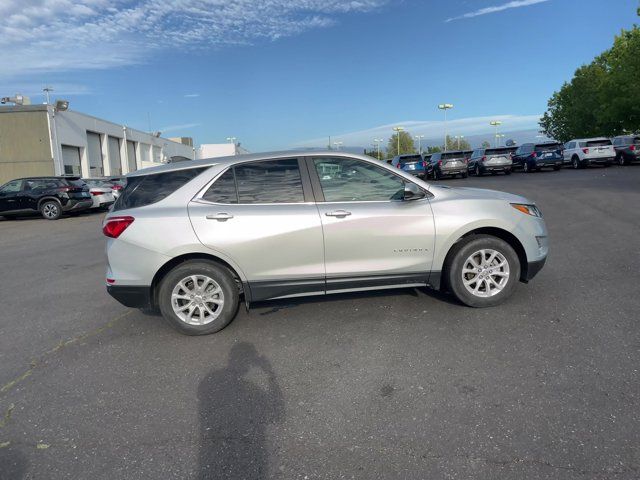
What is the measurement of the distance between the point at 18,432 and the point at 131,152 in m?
46.5

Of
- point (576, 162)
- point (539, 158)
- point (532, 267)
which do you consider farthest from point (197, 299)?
point (576, 162)

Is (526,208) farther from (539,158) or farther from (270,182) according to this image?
(539,158)

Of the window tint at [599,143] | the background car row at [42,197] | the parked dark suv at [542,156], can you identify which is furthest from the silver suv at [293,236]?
the window tint at [599,143]

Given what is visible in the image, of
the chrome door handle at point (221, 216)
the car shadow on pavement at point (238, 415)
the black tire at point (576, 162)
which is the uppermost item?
the black tire at point (576, 162)

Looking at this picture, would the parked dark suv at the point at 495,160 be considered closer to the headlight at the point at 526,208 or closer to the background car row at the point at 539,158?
the background car row at the point at 539,158

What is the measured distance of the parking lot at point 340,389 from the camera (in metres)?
2.73

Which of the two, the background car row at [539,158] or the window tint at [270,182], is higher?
the background car row at [539,158]

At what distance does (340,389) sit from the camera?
138 inches

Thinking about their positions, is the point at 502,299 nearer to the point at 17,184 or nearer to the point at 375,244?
the point at 375,244

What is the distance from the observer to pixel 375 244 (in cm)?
472

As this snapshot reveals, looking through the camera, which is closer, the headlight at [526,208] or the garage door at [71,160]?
the headlight at [526,208]

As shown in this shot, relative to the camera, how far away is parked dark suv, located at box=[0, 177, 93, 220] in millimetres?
17172

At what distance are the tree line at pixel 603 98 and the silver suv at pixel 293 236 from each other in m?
39.4

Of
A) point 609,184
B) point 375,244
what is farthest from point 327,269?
point 609,184
